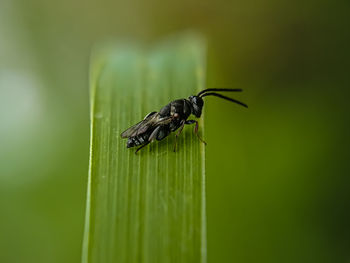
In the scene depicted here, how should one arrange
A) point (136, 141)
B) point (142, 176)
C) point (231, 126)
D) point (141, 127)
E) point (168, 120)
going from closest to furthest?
point (142, 176) < point (136, 141) < point (141, 127) < point (168, 120) < point (231, 126)

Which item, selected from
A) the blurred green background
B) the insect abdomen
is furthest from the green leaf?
the blurred green background

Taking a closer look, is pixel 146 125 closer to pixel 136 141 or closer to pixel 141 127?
pixel 141 127

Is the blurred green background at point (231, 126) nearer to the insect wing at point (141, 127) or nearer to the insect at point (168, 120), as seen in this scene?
the insect at point (168, 120)

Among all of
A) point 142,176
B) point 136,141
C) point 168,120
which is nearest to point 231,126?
point 168,120

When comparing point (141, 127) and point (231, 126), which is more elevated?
point (231, 126)

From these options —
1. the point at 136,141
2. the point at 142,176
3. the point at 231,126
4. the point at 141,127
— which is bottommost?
the point at 142,176
